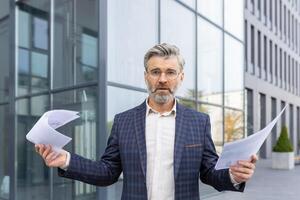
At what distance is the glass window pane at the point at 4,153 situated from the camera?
9875 millimetres

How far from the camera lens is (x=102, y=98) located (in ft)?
23.1

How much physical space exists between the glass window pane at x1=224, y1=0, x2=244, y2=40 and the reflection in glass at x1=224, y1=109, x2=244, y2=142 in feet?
7.58

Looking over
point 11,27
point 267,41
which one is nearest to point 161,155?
point 11,27

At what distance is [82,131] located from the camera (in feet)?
24.2

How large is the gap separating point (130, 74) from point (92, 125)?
1.22 m

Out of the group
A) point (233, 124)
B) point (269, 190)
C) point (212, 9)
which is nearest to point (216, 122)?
point (233, 124)

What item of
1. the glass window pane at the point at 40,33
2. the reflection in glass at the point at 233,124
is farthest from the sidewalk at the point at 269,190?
the glass window pane at the point at 40,33

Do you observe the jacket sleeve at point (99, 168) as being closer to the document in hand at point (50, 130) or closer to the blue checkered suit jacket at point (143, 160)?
the blue checkered suit jacket at point (143, 160)

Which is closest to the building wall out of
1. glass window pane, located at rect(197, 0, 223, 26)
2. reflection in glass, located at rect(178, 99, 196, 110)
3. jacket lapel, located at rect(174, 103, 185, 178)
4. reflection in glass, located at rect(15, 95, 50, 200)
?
glass window pane, located at rect(197, 0, 223, 26)

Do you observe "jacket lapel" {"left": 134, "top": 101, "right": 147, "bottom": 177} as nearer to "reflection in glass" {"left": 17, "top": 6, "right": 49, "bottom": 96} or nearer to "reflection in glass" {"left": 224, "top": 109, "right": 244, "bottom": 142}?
"reflection in glass" {"left": 17, "top": 6, "right": 49, "bottom": 96}

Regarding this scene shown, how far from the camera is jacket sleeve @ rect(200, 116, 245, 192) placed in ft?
7.56

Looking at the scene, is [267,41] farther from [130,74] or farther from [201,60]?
[130,74]

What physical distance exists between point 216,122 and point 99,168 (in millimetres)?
9268

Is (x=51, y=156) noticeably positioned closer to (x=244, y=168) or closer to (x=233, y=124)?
(x=244, y=168)
